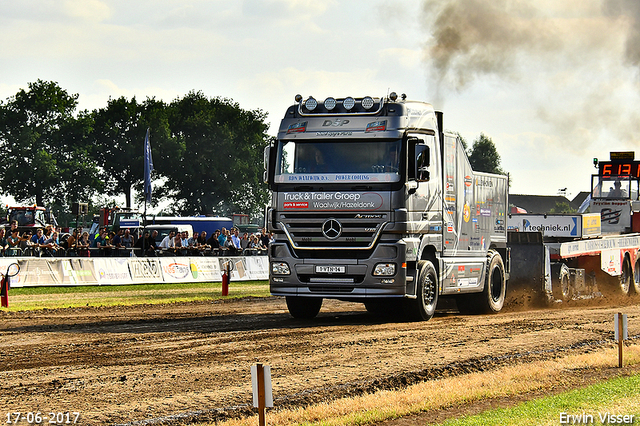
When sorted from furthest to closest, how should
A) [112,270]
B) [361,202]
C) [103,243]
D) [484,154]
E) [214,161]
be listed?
[484,154], [214,161], [103,243], [112,270], [361,202]

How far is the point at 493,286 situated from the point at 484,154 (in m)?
110

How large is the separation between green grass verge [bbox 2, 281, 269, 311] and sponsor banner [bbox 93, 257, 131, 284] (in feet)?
0.75

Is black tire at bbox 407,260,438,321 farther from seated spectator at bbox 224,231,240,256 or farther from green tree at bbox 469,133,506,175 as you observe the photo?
green tree at bbox 469,133,506,175

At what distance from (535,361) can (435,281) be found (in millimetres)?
4835

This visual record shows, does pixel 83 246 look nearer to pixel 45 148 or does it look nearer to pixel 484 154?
pixel 45 148

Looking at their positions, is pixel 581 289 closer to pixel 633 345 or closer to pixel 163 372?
pixel 633 345

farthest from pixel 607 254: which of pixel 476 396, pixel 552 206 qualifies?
pixel 552 206

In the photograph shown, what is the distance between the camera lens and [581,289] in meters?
22.5

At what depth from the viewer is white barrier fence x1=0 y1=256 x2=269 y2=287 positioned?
2370 cm

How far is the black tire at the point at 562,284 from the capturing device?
67.9 ft

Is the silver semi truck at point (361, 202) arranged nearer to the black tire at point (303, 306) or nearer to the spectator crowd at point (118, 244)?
the black tire at point (303, 306)

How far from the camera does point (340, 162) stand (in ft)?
47.7

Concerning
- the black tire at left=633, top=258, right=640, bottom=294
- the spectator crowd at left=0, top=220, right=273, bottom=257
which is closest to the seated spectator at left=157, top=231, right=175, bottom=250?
the spectator crowd at left=0, top=220, right=273, bottom=257

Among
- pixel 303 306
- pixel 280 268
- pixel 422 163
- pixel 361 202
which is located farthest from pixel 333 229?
pixel 303 306
